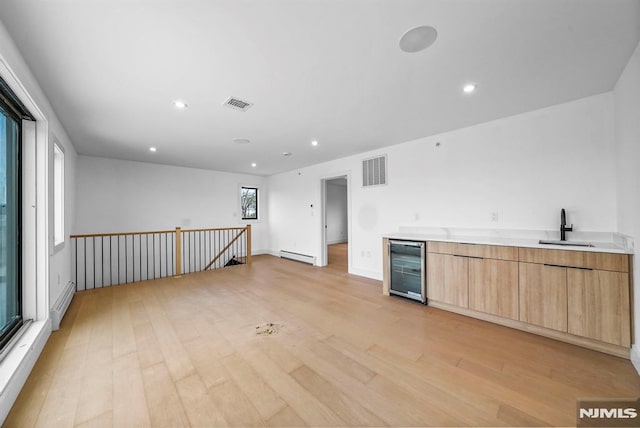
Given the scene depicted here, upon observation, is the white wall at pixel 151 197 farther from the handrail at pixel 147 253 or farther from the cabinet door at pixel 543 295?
the cabinet door at pixel 543 295

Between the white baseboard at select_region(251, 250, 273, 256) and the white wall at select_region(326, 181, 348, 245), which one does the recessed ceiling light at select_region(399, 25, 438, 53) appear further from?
the white wall at select_region(326, 181, 348, 245)

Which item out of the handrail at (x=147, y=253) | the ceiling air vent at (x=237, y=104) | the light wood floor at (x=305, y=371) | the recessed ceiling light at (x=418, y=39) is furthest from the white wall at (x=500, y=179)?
the handrail at (x=147, y=253)

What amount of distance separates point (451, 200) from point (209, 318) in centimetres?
387

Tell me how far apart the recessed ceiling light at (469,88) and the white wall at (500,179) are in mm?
1155

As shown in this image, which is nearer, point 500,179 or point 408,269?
point 500,179

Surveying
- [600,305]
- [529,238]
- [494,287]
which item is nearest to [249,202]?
[494,287]

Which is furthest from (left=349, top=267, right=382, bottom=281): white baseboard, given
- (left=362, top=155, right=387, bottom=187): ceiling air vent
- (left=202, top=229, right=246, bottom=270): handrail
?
(left=202, top=229, right=246, bottom=270): handrail

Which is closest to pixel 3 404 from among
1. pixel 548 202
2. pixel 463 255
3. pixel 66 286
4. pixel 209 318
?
pixel 209 318

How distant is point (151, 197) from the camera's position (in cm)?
593

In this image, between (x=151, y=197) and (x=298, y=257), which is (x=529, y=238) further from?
(x=151, y=197)

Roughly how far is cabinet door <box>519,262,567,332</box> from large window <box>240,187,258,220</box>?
692cm

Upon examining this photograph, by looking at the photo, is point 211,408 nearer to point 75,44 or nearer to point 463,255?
point 75,44

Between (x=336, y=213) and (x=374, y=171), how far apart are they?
5861 mm

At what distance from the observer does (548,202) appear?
2.92 meters
